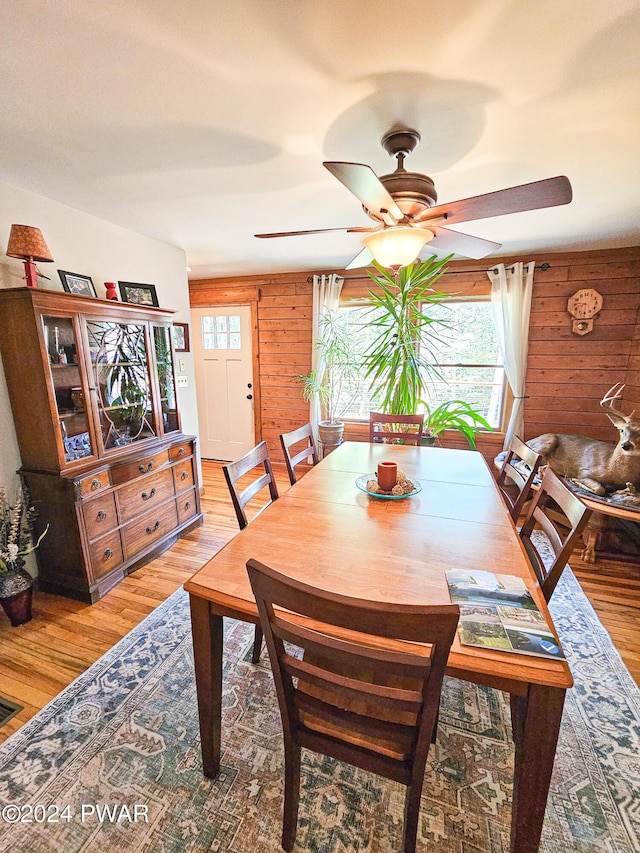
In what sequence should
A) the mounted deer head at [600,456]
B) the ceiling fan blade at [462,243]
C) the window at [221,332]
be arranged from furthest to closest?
the window at [221,332]
the mounted deer head at [600,456]
the ceiling fan blade at [462,243]

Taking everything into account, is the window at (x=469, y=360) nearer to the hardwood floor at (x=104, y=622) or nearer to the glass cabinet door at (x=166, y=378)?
the hardwood floor at (x=104, y=622)

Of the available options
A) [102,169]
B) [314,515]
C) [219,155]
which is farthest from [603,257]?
[102,169]

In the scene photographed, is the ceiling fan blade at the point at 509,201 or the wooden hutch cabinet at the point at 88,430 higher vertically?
the ceiling fan blade at the point at 509,201

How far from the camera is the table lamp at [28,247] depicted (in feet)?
5.86

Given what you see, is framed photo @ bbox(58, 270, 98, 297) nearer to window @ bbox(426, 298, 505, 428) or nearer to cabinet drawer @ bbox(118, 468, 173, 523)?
cabinet drawer @ bbox(118, 468, 173, 523)

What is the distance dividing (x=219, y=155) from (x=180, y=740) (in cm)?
247

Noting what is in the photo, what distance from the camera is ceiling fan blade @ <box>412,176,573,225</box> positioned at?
3.73 ft

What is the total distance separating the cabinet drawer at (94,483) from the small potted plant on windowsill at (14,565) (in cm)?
32

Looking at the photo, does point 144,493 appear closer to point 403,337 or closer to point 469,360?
point 403,337

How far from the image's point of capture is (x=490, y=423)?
3740 millimetres

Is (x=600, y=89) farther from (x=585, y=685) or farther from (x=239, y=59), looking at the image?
(x=585, y=685)

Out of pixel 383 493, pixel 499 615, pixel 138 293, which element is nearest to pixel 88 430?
pixel 138 293

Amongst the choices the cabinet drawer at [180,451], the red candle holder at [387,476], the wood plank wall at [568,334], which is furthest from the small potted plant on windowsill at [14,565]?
the wood plank wall at [568,334]

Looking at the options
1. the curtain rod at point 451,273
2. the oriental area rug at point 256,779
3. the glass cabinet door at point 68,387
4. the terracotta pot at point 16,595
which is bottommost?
the oriental area rug at point 256,779
